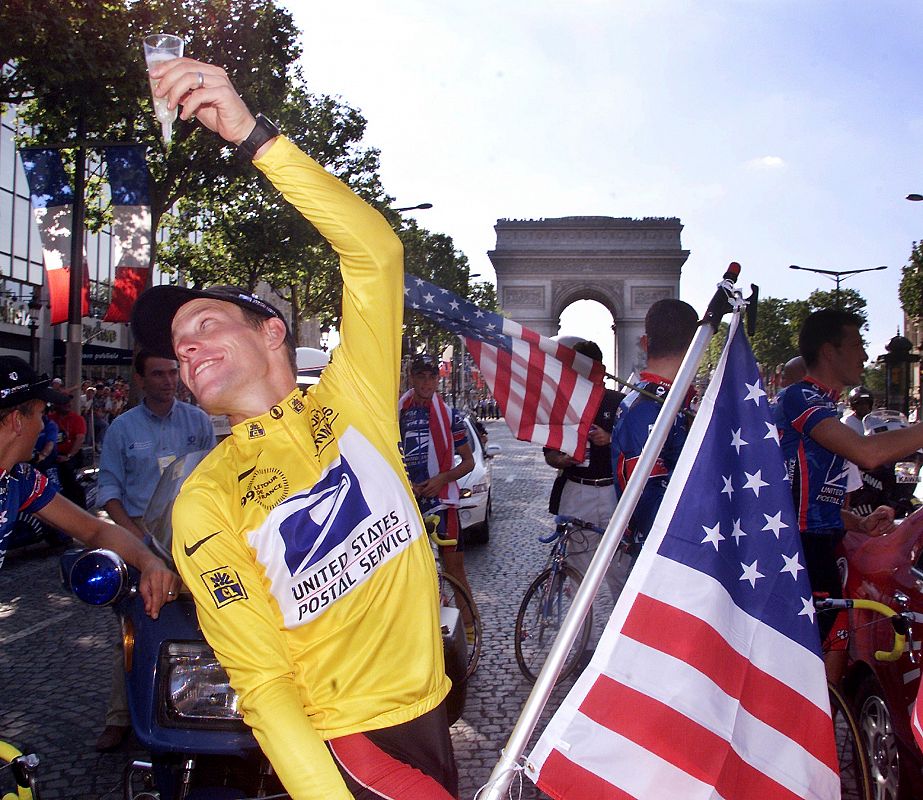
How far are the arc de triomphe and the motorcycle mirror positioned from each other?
56.9 meters

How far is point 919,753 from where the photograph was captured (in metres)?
3.21

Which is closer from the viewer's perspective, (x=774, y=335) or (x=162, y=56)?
(x=162, y=56)

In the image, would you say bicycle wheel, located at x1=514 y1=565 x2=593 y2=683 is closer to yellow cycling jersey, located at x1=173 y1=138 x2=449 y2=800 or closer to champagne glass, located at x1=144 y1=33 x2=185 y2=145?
yellow cycling jersey, located at x1=173 y1=138 x2=449 y2=800

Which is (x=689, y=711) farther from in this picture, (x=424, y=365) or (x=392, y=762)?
(x=424, y=365)

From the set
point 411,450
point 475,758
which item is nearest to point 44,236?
point 411,450

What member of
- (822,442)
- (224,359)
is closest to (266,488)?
(224,359)

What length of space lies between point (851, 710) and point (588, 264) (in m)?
58.3

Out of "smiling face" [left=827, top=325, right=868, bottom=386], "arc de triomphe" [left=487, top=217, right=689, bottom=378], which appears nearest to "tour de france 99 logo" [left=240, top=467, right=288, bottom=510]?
"smiling face" [left=827, top=325, right=868, bottom=386]

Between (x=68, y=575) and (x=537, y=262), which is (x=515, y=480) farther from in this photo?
(x=537, y=262)

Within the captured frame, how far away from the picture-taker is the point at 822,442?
3.58m

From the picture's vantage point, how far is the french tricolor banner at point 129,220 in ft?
46.4

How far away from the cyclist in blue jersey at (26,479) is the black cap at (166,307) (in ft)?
2.57

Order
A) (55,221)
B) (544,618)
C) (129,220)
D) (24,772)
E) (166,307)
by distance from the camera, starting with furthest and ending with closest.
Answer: (55,221)
(129,220)
(544,618)
(24,772)
(166,307)

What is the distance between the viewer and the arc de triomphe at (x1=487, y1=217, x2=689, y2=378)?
5969cm
